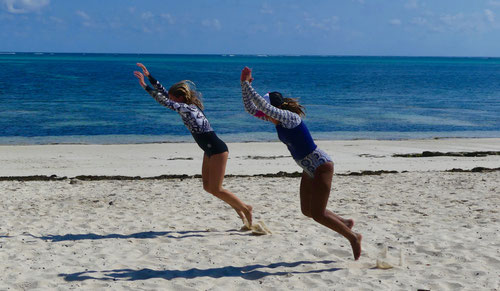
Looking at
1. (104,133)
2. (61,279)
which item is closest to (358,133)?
(104,133)

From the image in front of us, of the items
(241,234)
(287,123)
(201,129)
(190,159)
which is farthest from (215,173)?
(190,159)

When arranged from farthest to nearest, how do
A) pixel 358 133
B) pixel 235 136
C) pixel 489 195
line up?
pixel 358 133 < pixel 235 136 < pixel 489 195

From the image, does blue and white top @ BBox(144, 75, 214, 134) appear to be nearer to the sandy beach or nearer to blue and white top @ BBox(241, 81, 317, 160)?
blue and white top @ BBox(241, 81, 317, 160)

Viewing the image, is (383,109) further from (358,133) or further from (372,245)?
(372,245)

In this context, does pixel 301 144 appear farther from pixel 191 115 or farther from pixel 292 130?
pixel 191 115

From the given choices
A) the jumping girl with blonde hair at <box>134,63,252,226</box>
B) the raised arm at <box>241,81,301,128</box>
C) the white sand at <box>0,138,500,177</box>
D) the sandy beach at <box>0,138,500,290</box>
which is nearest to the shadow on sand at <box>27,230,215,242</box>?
the sandy beach at <box>0,138,500,290</box>

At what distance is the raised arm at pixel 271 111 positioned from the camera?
5.51m

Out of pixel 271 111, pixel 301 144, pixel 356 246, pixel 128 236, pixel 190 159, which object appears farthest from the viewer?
pixel 190 159

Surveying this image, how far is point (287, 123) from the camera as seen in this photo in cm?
562

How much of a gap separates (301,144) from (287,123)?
27 centimetres

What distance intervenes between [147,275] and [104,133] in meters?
21.8

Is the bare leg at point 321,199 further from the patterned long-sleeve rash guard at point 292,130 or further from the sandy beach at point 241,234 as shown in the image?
the sandy beach at point 241,234

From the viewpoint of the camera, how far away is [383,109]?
40656mm

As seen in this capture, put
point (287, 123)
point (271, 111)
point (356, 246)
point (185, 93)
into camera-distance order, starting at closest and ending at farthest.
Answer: point (271, 111) < point (287, 123) < point (356, 246) < point (185, 93)
